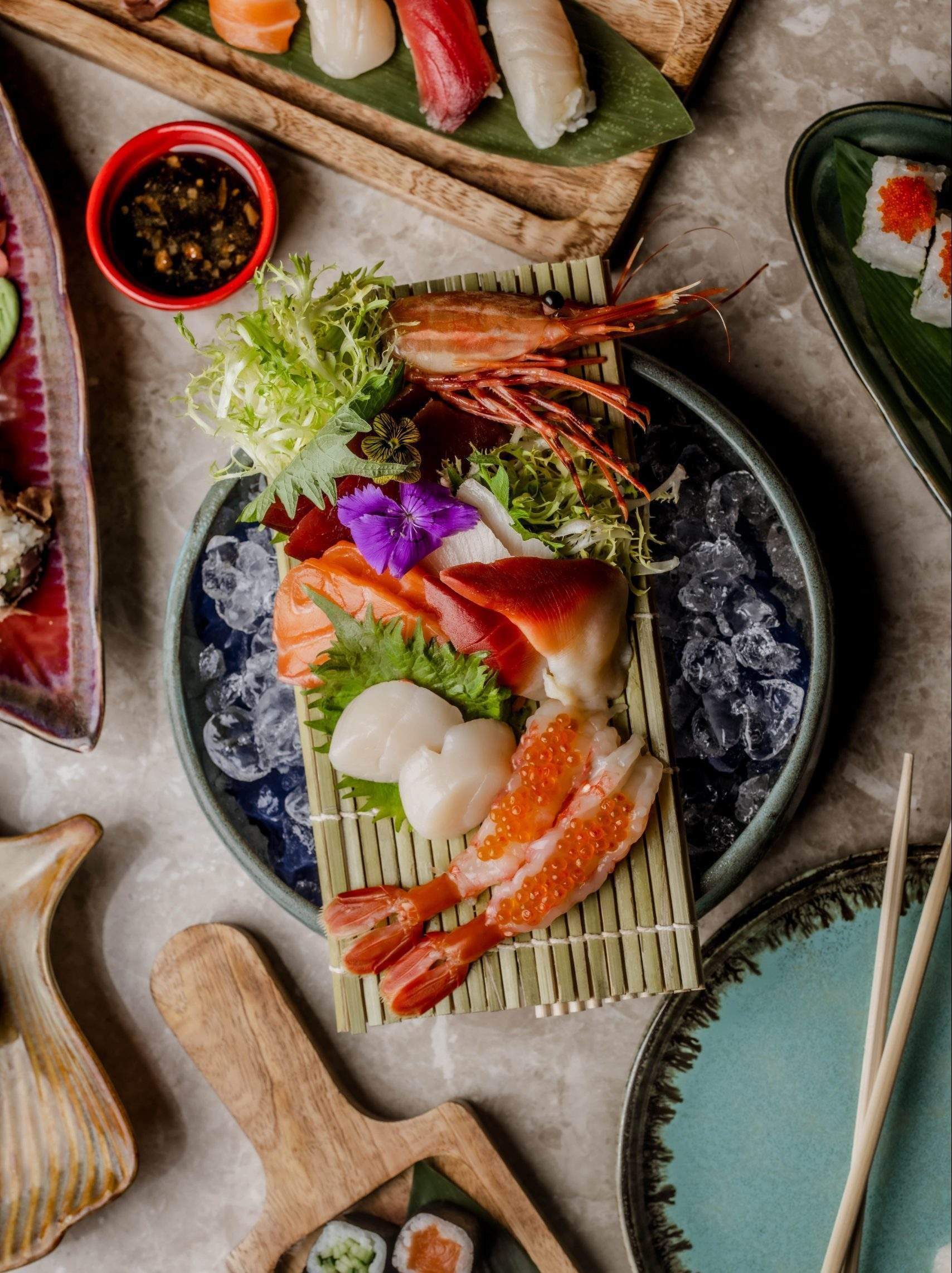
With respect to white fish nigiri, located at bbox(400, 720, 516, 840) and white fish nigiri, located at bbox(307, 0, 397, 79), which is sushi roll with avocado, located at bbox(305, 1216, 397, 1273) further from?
white fish nigiri, located at bbox(307, 0, 397, 79)

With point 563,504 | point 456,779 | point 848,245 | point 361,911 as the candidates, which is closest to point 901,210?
point 848,245

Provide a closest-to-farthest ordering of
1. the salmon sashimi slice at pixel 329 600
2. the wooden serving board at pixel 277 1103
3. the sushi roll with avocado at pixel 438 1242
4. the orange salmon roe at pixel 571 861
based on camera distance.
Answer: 1. the orange salmon roe at pixel 571 861
2. the salmon sashimi slice at pixel 329 600
3. the sushi roll with avocado at pixel 438 1242
4. the wooden serving board at pixel 277 1103

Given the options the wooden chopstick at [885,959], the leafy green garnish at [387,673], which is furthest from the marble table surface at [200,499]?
the leafy green garnish at [387,673]

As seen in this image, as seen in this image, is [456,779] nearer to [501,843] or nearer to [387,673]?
[501,843]

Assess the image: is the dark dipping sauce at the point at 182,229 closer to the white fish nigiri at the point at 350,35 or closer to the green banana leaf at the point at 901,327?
the white fish nigiri at the point at 350,35

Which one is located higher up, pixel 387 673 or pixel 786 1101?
pixel 387 673

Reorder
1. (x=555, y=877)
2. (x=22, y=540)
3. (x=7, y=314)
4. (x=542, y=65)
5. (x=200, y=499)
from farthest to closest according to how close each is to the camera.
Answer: (x=200, y=499)
(x=7, y=314)
(x=22, y=540)
(x=542, y=65)
(x=555, y=877)
